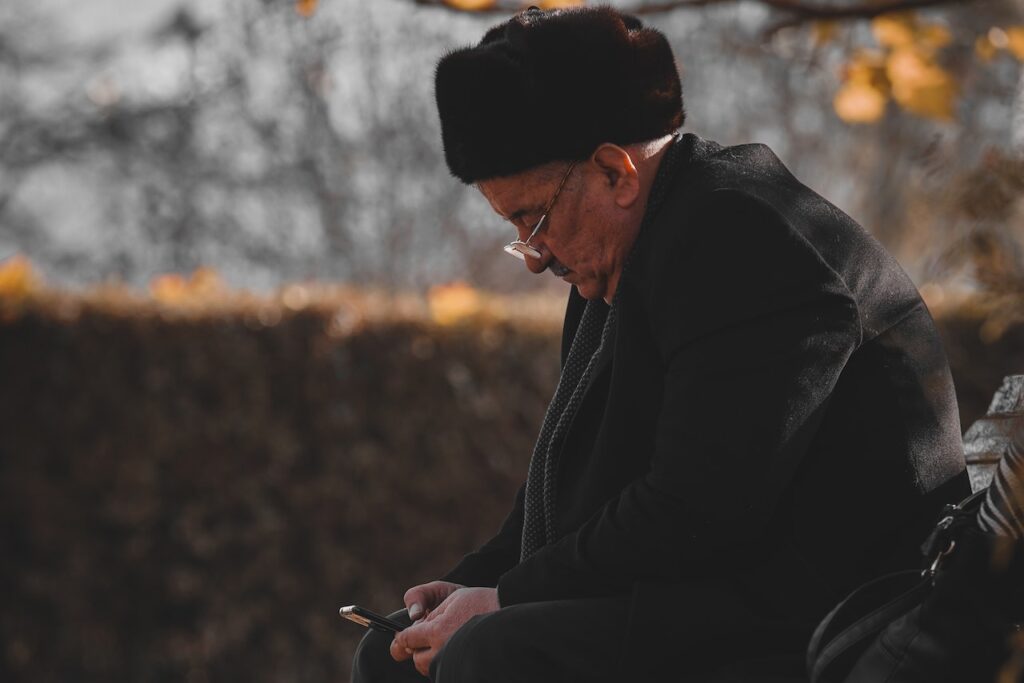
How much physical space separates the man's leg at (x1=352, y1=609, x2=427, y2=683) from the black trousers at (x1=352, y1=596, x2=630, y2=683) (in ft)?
1.46

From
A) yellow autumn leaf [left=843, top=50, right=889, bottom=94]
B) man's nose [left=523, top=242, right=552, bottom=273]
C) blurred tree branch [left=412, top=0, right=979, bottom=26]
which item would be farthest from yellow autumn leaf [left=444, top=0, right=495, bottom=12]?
yellow autumn leaf [left=843, top=50, right=889, bottom=94]

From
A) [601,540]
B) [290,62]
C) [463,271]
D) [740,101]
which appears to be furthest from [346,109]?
[601,540]

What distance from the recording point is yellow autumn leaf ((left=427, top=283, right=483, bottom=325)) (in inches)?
243

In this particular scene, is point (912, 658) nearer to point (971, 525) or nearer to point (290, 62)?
point (971, 525)

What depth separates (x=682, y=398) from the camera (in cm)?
196

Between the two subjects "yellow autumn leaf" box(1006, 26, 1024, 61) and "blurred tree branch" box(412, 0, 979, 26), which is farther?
"yellow autumn leaf" box(1006, 26, 1024, 61)

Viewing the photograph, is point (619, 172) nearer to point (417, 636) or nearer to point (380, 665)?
point (417, 636)

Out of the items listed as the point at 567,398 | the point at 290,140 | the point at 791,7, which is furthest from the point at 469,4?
the point at 290,140

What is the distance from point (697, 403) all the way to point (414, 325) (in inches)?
167


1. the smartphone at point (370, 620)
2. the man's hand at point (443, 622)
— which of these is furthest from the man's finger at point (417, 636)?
the smartphone at point (370, 620)

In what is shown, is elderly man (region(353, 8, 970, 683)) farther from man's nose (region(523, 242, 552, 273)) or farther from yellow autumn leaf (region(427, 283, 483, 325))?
yellow autumn leaf (region(427, 283, 483, 325))

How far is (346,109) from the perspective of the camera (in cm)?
1243

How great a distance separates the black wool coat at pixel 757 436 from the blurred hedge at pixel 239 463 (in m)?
3.66

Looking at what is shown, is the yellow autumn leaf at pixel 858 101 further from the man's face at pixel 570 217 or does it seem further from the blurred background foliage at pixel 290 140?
the blurred background foliage at pixel 290 140
